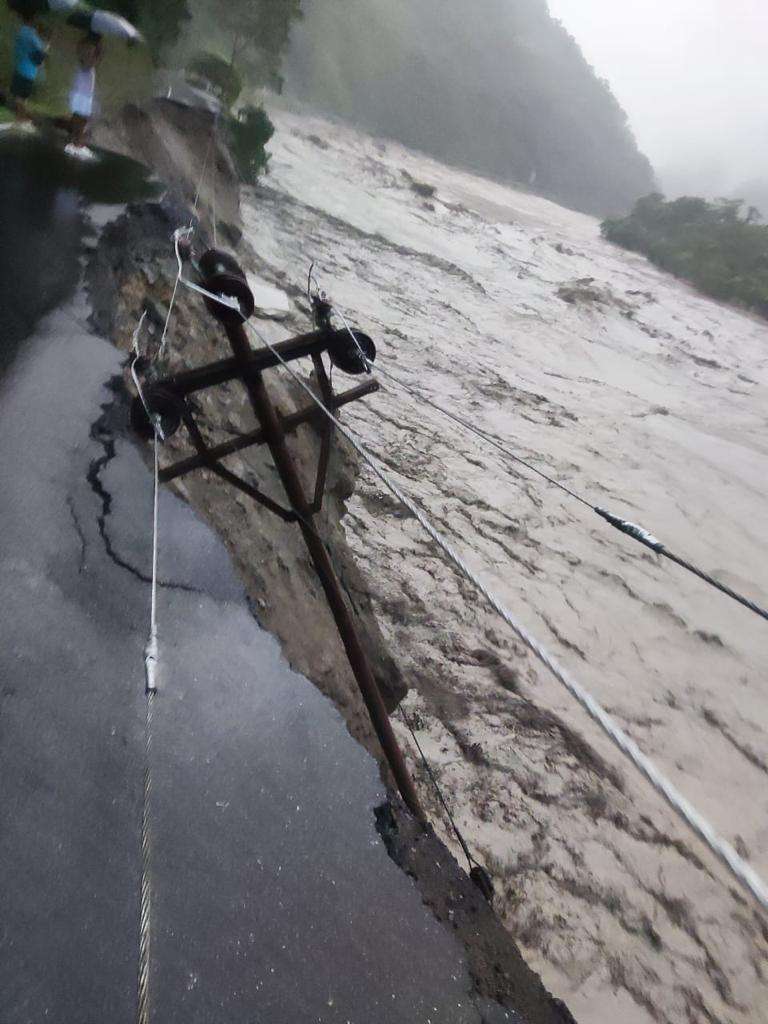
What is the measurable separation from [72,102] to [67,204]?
1.94 meters

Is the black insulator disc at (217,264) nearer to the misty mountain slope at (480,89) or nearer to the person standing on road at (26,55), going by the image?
the person standing on road at (26,55)

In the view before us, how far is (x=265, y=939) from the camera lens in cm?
177

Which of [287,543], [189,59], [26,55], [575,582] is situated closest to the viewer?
[287,543]

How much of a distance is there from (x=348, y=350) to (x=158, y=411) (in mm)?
875

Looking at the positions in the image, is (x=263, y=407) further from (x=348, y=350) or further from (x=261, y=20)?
(x=261, y=20)

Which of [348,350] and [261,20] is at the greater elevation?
[261,20]

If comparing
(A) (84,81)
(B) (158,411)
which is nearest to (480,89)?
(A) (84,81)

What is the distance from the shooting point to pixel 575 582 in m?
7.45

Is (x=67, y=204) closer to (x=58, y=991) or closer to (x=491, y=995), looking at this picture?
(x=58, y=991)

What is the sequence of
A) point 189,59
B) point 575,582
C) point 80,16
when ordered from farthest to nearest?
point 189,59
point 575,582
point 80,16

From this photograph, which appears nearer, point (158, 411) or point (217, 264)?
point (217, 264)

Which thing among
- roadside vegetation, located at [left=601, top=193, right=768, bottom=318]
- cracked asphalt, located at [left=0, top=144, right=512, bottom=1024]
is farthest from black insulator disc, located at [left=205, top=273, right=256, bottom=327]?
roadside vegetation, located at [left=601, top=193, right=768, bottom=318]

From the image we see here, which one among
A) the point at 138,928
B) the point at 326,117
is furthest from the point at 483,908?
the point at 326,117

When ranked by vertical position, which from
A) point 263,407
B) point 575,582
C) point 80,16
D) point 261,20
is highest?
point 261,20
